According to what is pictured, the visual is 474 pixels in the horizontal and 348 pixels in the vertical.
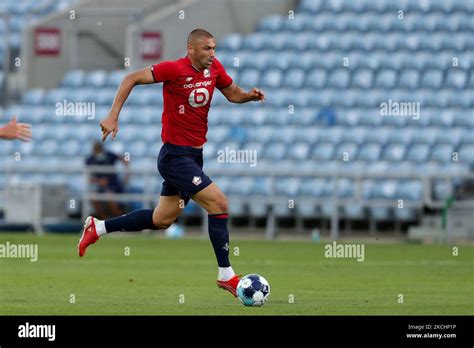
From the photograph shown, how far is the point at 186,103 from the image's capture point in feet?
43.5

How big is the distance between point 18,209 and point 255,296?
1419 cm

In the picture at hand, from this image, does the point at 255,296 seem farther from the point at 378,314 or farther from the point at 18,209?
the point at 18,209

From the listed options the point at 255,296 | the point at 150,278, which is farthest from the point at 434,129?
the point at 255,296

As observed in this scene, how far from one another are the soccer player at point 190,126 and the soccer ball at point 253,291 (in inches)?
14.7

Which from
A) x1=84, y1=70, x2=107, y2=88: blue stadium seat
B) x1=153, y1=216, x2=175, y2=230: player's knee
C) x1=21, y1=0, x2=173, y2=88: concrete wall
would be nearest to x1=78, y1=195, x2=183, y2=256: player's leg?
x1=153, y1=216, x2=175, y2=230: player's knee

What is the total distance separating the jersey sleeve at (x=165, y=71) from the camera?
42.5 feet

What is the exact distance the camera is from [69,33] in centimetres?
3088

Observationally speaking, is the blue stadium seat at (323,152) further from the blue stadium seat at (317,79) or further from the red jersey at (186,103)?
the red jersey at (186,103)

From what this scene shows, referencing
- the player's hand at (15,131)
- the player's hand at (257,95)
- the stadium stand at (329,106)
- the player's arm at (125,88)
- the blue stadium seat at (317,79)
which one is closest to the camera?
the player's hand at (15,131)

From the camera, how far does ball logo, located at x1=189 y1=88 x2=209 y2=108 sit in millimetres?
13219

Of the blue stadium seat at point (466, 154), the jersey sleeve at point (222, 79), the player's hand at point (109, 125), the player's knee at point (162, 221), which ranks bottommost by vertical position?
the player's knee at point (162, 221)
